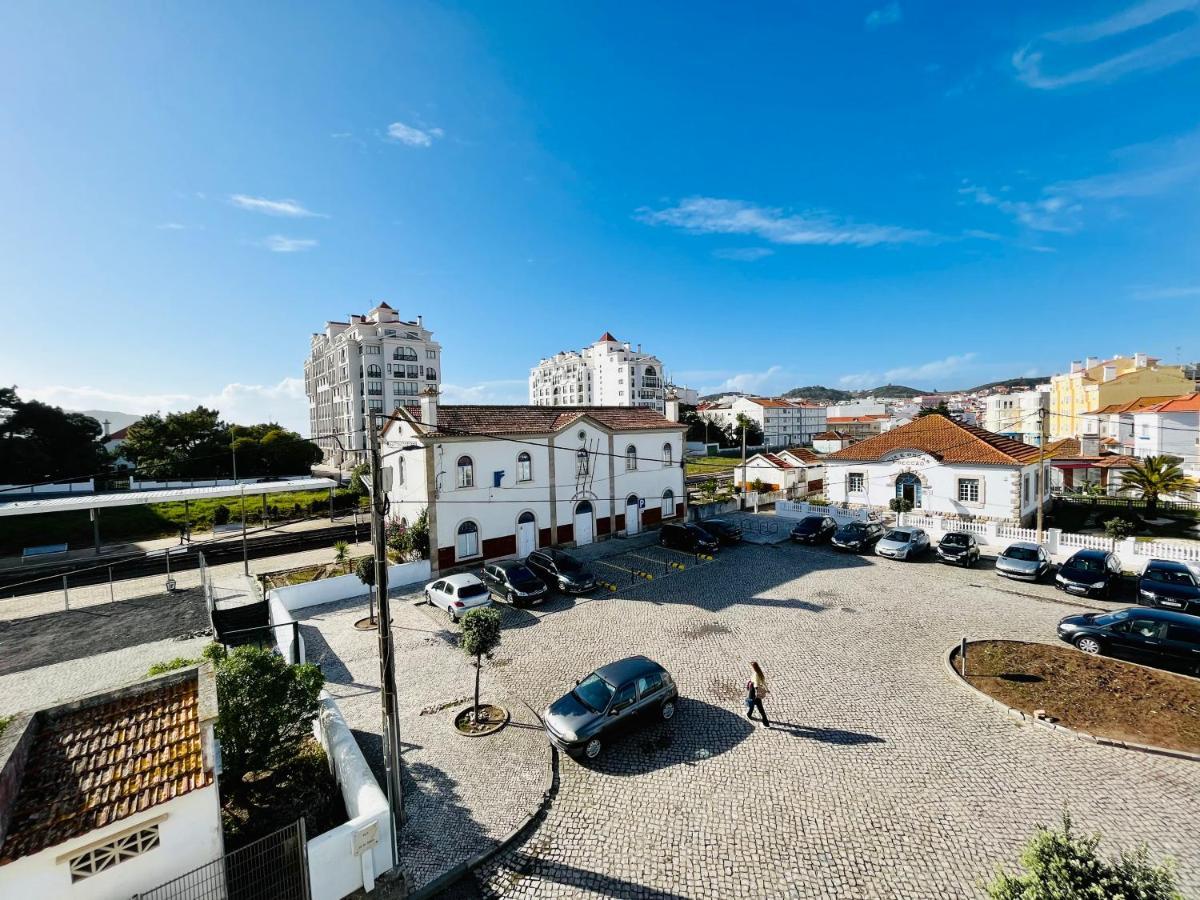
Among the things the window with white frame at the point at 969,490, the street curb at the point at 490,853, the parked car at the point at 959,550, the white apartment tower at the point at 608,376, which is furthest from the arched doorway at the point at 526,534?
the white apartment tower at the point at 608,376

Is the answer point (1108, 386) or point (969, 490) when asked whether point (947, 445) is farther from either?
point (1108, 386)

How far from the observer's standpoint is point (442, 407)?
2480cm

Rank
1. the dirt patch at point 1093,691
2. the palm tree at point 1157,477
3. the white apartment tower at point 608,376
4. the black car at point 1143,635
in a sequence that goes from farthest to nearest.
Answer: the white apartment tower at point 608,376, the palm tree at point 1157,477, the black car at point 1143,635, the dirt patch at point 1093,691

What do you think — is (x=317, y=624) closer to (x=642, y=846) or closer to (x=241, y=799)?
(x=241, y=799)

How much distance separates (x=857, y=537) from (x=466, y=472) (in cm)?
1948

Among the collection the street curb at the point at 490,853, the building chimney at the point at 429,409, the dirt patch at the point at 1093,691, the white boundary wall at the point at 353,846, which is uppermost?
the building chimney at the point at 429,409

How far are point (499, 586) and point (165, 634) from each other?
11.7 meters

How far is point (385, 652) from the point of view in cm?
871

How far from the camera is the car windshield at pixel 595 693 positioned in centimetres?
1101

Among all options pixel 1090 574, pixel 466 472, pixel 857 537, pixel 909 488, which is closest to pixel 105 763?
pixel 466 472

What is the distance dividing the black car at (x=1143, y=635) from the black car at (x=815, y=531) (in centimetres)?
1232

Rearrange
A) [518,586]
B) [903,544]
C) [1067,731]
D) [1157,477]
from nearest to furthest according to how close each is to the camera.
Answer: [1067,731] < [518,586] < [903,544] < [1157,477]

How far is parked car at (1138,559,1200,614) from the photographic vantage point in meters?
16.8

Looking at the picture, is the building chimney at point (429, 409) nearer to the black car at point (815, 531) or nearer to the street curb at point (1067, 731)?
the black car at point (815, 531)
